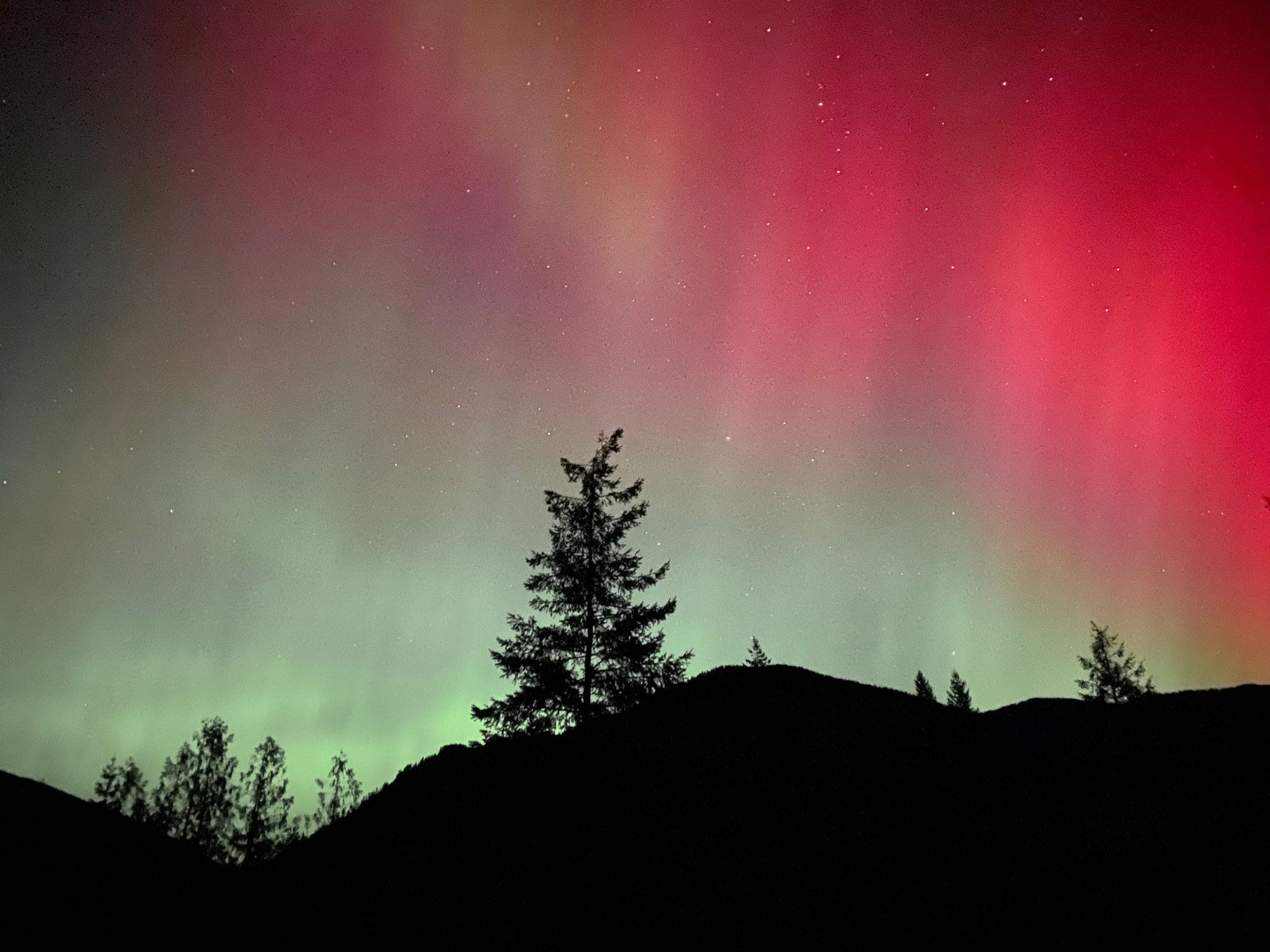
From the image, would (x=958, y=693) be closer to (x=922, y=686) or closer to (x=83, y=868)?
(x=922, y=686)

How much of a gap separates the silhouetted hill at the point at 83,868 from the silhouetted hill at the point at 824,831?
4.89 feet

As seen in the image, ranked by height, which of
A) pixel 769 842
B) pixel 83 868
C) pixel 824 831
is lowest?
pixel 83 868

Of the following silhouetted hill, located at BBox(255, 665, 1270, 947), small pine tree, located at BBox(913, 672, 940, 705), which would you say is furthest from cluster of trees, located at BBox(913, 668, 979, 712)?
silhouetted hill, located at BBox(255, 665, 1270, 947)

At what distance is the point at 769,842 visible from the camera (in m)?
12.2

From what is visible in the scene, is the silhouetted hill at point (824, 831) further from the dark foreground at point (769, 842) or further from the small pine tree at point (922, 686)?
the small pine tree at point (922, 686)

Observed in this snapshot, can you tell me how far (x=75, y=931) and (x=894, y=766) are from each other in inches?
558

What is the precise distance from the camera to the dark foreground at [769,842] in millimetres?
9914

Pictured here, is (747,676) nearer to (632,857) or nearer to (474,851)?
(632,857)

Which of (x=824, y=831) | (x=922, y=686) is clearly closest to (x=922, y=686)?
(x=922, y=686)

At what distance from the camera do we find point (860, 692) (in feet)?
60.2

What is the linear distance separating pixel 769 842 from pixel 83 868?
1051 centimetres

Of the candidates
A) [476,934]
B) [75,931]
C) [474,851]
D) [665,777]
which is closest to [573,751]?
[665,777]

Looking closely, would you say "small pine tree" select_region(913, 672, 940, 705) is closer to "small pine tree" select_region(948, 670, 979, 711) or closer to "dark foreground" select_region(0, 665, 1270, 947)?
"small pine tree" select_region(948, 670, 979, 711)

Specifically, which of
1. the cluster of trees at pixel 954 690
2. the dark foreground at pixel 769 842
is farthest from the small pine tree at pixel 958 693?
the dark foreground at pixel 769 842
